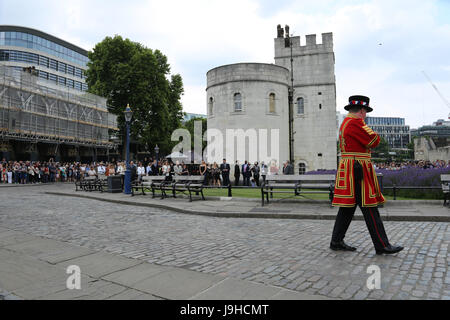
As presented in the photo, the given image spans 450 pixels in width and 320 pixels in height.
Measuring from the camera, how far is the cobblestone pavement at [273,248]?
369 centimetres

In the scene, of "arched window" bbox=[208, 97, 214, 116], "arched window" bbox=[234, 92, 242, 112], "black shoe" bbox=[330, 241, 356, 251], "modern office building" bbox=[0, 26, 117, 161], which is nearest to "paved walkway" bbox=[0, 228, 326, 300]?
"black shoe" bbox=[330, 241, 356, 251]

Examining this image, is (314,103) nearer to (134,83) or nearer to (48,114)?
(134,83)

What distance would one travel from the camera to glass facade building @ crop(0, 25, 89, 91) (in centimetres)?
5350

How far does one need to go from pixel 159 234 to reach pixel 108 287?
301 cm

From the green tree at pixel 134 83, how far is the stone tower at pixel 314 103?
1499 centimetres

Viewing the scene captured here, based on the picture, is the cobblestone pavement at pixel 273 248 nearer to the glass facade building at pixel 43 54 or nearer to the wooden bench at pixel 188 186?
the wooden bench at pixel 188 186

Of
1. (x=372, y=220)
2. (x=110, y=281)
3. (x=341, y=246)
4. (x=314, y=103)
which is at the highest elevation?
(x=314, y=103)

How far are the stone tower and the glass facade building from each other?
32.9m

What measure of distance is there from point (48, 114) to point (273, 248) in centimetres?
3523

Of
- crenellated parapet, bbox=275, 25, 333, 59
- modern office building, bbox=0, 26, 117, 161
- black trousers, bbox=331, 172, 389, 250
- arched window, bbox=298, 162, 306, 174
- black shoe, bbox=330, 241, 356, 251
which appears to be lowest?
black shoe, bbox=330, 241, 356, 251

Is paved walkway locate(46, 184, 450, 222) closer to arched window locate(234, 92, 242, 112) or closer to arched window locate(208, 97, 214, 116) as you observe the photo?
arched window locate(234, 92, 242, 112)

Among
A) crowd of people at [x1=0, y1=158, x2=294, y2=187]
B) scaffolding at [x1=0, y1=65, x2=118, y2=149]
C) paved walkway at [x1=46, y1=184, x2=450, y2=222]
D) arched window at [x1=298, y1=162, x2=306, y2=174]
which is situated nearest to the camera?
paved walkway at [x1=46, y1=184, x2=450, y2=222]

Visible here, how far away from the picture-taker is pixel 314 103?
33.5m

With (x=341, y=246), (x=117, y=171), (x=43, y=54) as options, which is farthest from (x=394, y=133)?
(x=341, y=246)
